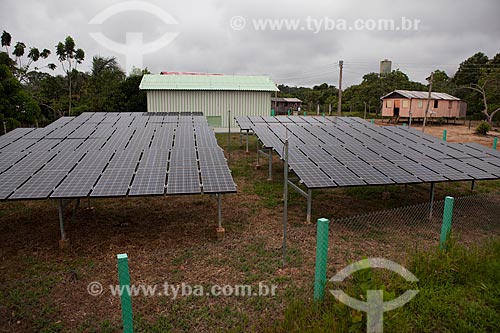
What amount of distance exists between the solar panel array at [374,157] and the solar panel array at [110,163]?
2.67 m

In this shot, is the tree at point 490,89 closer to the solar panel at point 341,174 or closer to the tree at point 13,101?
the solar panel at point 341,174

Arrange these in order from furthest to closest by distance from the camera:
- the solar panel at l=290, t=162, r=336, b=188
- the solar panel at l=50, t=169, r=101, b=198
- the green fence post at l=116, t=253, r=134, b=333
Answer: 1. the solar panel at l=290, t=162, r=336, b=188
2. the solar panel at l=50, t=169, r=101, b=198
3. the green fence post at l=116, t=253, r=134, b=333

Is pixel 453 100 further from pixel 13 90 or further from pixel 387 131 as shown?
pixel 13 90

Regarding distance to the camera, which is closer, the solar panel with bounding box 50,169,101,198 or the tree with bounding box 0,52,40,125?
the solar panel with bounding box 50,169,101,198

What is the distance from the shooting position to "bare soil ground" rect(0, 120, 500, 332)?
16.5 ft

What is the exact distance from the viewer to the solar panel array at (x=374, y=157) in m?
8.87

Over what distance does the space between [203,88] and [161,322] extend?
78.3 feet

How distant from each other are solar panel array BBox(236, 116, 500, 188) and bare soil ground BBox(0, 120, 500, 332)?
1509 millimetres

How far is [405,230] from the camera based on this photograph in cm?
867

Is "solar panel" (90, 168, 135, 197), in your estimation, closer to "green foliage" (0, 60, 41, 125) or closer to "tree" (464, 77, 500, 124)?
"green foliage" (0, 60, 41, 125)

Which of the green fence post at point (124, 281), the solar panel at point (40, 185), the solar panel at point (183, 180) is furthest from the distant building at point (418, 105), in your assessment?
the green fence post at point (124, 281)

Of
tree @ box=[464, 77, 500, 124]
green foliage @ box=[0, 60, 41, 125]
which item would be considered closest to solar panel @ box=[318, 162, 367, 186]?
green foliage @ box=[0, 60, 41, 125]

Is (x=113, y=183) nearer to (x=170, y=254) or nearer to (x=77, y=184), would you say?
(x=77, y=184)

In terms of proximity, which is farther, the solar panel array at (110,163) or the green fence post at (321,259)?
the solar panel array at (110,163)
